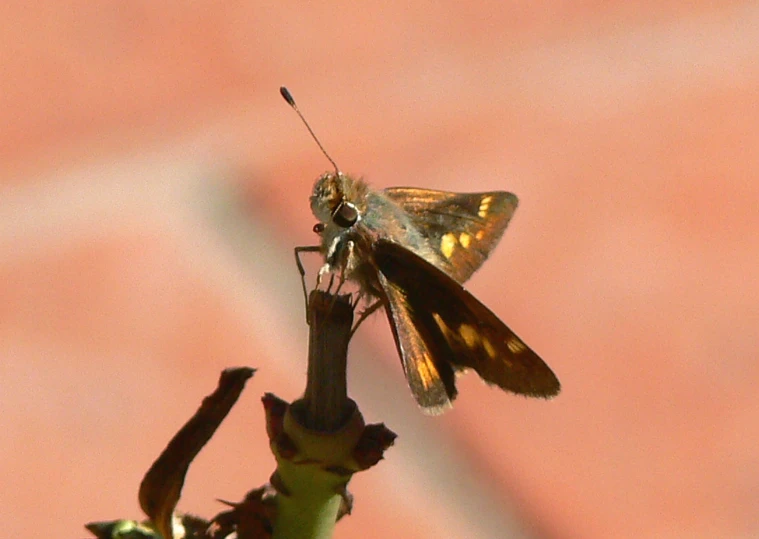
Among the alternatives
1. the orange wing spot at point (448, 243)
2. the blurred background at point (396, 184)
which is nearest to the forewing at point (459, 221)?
the orange wing spot at point (448, 243)

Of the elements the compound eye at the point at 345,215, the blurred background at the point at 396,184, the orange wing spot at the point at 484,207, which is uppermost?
the blurred background at the point at 396,184

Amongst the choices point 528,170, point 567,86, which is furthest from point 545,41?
point 528,170

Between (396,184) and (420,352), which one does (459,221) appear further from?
(396,184)

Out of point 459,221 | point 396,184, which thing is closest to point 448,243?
point 459,221

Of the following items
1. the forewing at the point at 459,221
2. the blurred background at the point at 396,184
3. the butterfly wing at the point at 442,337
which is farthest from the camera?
the blurred background at the point at 396,184

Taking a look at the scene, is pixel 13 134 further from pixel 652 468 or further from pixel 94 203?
pixel 652 468

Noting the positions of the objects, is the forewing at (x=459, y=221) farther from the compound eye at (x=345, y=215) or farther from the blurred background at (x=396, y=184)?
the blurred background at (x=396, y=184)

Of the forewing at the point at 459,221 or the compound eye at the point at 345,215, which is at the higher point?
the forewing at the point at 459,221
